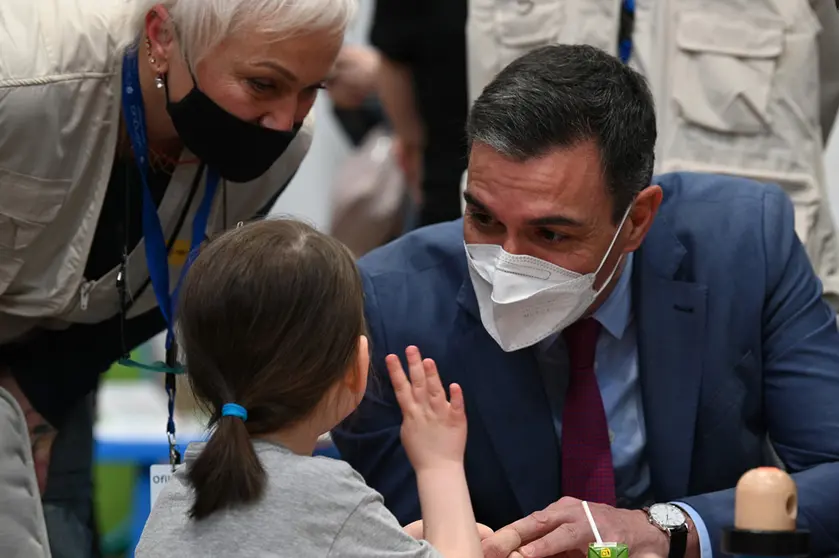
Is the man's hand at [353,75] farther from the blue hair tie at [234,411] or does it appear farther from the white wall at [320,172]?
the blue hair tie at [234,411]

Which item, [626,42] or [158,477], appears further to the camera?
[626,42]

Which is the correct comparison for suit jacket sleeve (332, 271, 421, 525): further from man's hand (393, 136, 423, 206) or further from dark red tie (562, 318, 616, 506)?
man's hand (393, 136, 423, 206)

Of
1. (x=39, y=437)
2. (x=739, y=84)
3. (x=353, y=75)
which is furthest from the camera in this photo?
(x=353, y=75)

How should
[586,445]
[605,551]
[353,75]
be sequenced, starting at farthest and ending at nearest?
[353,75], [586,445], [605,551]

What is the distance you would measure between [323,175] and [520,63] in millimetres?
4068

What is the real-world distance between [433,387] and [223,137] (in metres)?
0.72

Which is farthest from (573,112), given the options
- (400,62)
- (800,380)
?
(400,62)

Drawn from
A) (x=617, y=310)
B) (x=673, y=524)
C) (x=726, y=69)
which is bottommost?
(x=673, y=524)

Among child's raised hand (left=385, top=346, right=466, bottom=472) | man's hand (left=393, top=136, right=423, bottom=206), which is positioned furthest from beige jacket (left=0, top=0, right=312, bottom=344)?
man's hand (left=393, top=136, right=423, bottom=206)

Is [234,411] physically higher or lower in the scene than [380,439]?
higher

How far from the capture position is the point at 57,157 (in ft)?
8.92

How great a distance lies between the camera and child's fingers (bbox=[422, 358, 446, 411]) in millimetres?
2305

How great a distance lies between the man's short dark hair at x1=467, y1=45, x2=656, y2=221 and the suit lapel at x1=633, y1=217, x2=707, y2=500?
180 mm

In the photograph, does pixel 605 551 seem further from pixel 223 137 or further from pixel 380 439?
pixel 223 137
